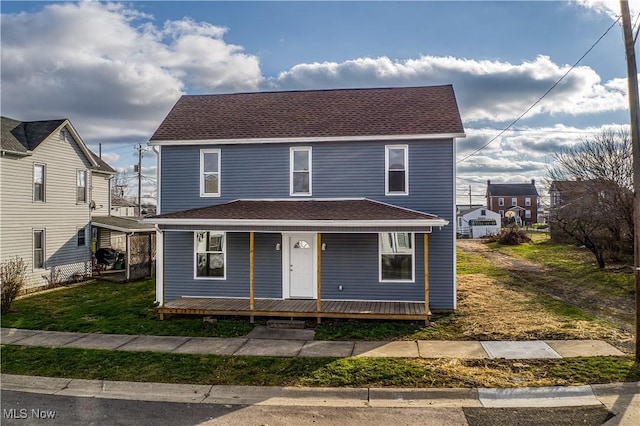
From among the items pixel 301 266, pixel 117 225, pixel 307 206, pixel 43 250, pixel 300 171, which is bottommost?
pixel 301 266

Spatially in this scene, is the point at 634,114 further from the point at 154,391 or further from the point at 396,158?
the point at 154,391

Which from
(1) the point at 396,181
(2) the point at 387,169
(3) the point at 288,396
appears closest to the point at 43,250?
(2) the point at 387,169

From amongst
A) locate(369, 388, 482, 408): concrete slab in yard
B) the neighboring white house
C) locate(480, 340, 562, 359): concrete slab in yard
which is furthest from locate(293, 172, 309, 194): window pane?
the neighboring white house

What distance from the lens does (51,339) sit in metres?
10.2

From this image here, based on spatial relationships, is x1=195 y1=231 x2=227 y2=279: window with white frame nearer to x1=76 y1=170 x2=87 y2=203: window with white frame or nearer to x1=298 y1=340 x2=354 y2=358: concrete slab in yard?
x1=298 y1=340 x2=354 y2=358: concrete slab in yard

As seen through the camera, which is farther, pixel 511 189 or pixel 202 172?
pixel 511 189

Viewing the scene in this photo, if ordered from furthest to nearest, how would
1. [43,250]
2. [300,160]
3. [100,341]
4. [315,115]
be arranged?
[43,250] < [315,115] < [300,160] < [100,341]

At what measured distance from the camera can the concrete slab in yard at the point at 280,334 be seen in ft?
33.2

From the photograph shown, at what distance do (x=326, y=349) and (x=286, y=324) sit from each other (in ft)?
7.91

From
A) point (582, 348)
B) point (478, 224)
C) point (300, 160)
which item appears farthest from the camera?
point (478, 224)

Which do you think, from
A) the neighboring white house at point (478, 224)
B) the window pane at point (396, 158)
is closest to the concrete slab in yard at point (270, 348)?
the window pane at point (396, 158)

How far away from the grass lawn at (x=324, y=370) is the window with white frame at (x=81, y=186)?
13718mm

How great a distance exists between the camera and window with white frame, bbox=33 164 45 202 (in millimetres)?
17953

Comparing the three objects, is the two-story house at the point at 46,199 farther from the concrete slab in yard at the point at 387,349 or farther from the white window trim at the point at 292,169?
the concrete slab in yard at the point at 387,349
